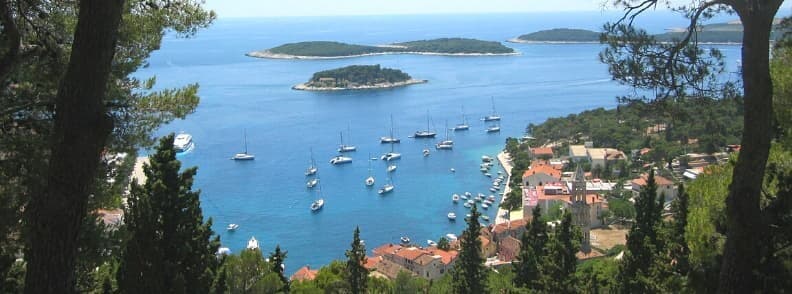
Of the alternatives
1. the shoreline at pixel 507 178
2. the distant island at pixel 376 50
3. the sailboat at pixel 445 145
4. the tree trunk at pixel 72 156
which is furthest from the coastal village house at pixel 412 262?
the distant island at pixel 376 50

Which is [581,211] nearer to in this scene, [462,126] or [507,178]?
[507,178]

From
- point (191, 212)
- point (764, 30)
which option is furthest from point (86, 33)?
point (191, 212)

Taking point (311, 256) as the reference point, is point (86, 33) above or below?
above

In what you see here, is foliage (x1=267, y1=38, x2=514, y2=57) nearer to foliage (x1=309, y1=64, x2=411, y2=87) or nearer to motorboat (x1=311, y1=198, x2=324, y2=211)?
foliage (x1=309, y1=64, x2=411, y2=87)

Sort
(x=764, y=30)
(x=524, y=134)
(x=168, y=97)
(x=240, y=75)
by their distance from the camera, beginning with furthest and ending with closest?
1. (x=240, y=75)
2. (x=524, y=134)
3. (x=168, y=97)
4. (x=764, y=30)

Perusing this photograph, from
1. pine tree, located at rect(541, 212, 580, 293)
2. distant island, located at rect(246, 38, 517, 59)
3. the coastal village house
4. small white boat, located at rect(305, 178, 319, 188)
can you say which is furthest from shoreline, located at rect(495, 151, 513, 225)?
distant island, located at rect(246, 38, 517, 59)

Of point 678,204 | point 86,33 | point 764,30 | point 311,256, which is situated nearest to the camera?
point 86,33

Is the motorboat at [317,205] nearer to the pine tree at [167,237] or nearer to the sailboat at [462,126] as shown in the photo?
the sailboat at [462,126]

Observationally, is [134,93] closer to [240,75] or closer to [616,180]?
[616,180]

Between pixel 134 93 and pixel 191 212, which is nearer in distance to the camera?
pixel 134 93
